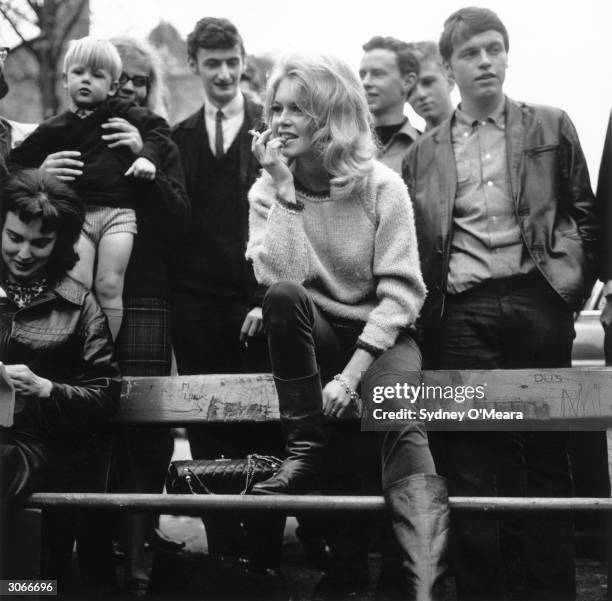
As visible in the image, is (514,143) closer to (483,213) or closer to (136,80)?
(483,213)

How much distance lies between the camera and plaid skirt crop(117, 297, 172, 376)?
3830 millimetres

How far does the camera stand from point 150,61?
4.42m

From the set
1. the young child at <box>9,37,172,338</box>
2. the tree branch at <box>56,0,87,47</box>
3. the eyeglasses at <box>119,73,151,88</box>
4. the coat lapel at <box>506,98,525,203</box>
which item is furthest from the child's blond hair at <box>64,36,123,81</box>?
the tree branch at <box>56,0,87,47</box>

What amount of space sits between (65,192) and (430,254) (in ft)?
4.49

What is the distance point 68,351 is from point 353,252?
3.40ft

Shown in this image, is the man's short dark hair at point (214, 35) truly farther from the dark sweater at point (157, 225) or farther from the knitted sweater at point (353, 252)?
the knitted sweater at point (353, 252)

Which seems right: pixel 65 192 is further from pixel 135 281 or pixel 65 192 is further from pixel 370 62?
pixel 370 62

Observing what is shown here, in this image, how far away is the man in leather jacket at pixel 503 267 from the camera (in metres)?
3.31

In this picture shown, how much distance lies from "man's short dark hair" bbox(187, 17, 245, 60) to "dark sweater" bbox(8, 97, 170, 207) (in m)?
0.62

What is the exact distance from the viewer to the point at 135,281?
3.89m

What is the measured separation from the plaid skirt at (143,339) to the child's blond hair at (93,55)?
963 mm

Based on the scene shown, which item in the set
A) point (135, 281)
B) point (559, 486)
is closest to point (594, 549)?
point (559, 486)

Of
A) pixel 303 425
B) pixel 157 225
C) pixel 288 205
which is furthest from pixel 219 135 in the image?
pixel 303 425

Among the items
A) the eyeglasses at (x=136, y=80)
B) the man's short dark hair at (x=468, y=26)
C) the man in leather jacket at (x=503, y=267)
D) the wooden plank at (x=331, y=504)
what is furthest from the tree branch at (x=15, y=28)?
the wooden plank at (x=331, y=504)
